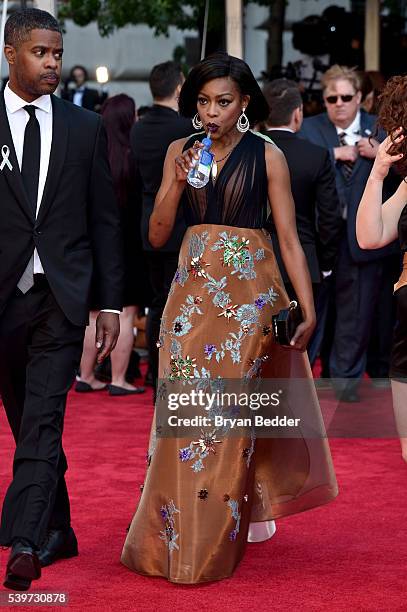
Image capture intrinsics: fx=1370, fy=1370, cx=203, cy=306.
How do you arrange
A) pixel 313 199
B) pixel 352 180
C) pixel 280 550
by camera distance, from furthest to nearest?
1. pixel 352 180
2. pixel 313 199
3. pixel 280 550

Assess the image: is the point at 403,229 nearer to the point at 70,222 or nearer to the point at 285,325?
the point at 285,325

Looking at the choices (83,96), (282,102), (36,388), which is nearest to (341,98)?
(282,102)

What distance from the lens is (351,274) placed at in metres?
9.09

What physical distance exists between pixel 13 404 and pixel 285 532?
1.44 m

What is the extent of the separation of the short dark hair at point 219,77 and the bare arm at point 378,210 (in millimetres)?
661

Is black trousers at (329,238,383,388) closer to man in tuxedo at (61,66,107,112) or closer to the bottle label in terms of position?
the bottle label

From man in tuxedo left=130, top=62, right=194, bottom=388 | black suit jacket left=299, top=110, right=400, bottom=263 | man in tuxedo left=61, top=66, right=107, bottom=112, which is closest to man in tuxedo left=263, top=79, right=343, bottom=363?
black suit jacket left=299, top=110, right=400, bottom=263

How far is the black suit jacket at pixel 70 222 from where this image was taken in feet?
16.0

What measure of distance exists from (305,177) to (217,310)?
10.1ft

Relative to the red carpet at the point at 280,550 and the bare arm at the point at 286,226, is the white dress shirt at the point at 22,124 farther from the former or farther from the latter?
the red carpet at the point at 280,550

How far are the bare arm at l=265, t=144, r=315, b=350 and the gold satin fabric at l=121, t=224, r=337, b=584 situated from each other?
7cm

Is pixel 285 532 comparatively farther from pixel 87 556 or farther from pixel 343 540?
pixel 87 556

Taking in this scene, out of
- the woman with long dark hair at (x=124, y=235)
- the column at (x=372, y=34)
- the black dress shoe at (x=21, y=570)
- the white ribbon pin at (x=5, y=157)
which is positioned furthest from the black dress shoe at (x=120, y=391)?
the column at (x=372, y=34)

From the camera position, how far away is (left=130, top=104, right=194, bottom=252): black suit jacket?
8391 mm
